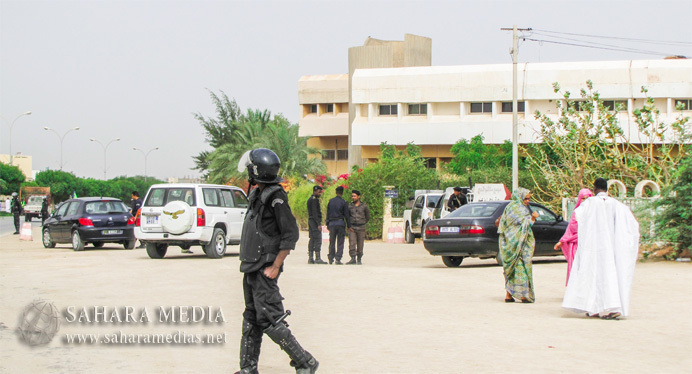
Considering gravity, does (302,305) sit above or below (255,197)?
below

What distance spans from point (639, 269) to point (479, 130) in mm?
42750

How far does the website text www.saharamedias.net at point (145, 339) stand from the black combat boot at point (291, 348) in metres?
2.50

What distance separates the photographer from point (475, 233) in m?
19.6

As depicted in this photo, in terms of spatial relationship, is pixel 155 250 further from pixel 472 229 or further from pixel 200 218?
pixel 472 229

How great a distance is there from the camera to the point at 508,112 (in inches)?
2434

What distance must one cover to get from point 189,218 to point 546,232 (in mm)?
8238

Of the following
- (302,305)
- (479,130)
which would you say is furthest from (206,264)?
(479,130)

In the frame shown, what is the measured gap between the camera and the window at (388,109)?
64875 mm

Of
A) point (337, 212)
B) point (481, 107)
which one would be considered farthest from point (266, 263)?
point (481, 107)

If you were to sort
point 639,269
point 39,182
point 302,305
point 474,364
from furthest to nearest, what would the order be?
point 39,182, point 639,269, point 302,305, point 474,364

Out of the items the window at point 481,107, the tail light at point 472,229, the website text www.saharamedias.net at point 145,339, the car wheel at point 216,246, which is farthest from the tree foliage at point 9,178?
the website text www.saharamedias.net at point 145,339

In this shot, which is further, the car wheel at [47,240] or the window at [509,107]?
the window at [509,107]

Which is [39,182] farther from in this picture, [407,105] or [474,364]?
[474,364]

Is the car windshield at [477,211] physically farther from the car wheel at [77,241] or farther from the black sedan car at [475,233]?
the car wheel at [77,241]
